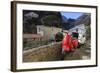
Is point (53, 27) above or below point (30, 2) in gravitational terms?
below

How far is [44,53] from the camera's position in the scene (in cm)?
205

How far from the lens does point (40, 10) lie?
202cm

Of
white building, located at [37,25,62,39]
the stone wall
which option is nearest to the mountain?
white building, located at [37,25,62,39]

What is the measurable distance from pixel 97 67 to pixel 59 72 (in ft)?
1.49

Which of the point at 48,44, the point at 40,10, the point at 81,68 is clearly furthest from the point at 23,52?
the point at 81,68

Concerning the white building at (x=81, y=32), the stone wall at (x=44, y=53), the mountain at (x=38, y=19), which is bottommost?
the stone wall at (x=44, y=53)

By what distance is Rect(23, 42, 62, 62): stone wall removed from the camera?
1.99 meters

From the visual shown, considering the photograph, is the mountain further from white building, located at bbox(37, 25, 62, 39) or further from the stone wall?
the stone wall

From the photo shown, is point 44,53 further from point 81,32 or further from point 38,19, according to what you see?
point 81,32

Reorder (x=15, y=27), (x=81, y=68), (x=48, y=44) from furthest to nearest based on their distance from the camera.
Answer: (x=81, y=68)
(x=48, y=44)
(x=15, y=27)

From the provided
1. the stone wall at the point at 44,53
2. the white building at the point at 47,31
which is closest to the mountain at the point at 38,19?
the white building at the point at 47,31

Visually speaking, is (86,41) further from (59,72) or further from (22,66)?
(22,66)

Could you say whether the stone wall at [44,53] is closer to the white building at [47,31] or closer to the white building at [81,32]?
the white building at [47,31]

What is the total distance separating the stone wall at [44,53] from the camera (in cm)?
199
